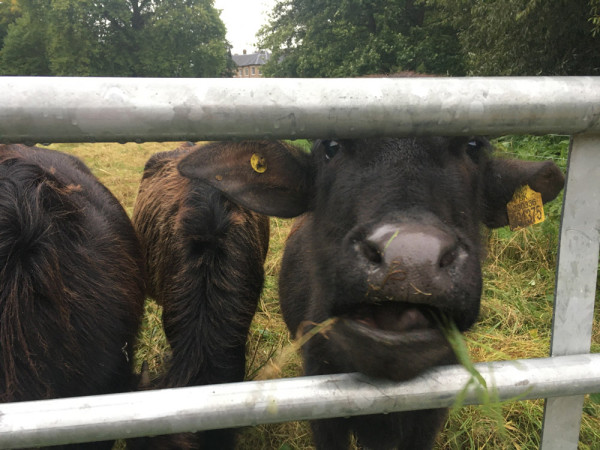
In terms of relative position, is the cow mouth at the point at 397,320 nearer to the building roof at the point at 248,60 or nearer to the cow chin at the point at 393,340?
the cow chin at the point at 393,340

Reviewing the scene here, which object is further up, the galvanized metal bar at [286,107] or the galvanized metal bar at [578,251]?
the galvanized metal bar at [286,107]

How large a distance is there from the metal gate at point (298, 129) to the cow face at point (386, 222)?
16 centimetres

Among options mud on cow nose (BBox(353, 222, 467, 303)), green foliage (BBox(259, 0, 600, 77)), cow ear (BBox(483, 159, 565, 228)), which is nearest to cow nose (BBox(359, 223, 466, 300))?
mud on cow nose (BBox(353, 222, 467, 303))

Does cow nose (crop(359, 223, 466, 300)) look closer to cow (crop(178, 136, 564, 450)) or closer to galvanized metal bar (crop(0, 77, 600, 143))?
cow (crop(178, 136, 564, 450))

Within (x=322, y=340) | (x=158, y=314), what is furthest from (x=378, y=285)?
(x=158, y=314)

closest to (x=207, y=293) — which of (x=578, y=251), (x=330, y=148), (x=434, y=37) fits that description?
(x=330, y=148)

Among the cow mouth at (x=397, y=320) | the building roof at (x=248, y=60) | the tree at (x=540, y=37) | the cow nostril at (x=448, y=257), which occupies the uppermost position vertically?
the building roof at (x=248, y=60)

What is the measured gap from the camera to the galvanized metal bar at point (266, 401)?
100 cm

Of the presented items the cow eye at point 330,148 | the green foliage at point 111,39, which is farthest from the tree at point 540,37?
Result: the green foliage at point 111,39

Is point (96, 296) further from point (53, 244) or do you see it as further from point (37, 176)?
point (37, 176)

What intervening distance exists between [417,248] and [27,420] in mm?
965

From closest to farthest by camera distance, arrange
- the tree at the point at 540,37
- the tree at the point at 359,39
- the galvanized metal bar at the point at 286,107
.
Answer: the galvanized metal bar at the point at 286,107, the tree at the point at 540,37, the tree at the point at 359,39

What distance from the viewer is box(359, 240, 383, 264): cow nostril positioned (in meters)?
1.26

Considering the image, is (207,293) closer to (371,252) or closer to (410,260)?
(371,252)
